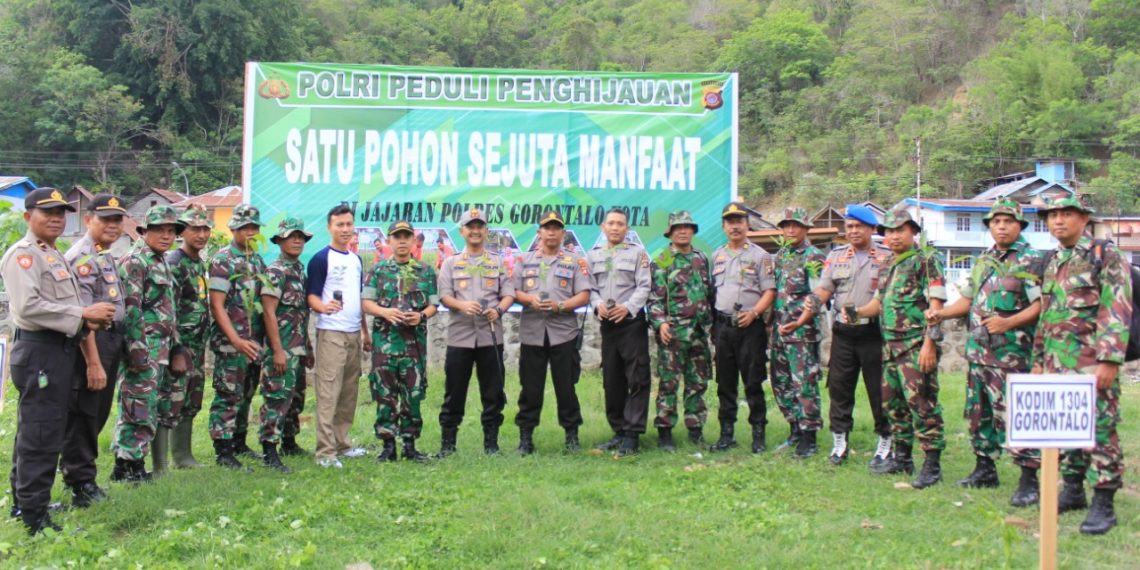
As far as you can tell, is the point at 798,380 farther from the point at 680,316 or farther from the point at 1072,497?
the point at 1072,497

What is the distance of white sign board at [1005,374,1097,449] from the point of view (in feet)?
11.5

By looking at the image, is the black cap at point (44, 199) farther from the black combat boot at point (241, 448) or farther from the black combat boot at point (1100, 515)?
the black combat boot at point (1100, 515)

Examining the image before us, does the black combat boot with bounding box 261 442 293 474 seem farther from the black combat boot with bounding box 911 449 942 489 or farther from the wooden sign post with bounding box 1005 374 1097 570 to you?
the wooden sign post with bounding box 1005 374 1097 570

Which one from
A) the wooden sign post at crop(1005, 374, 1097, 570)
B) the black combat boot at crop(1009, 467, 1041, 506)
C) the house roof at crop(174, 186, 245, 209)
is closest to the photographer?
the wooden sign post at crop(1005, 374, 1097, 570)

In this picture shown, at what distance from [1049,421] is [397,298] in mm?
4416

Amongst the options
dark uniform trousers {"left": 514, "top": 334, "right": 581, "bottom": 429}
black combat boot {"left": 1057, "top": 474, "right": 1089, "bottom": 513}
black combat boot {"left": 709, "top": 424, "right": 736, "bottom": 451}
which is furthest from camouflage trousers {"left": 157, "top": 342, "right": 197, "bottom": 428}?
black combat boot {"left": 1057, "top": 474, "right": 1089, "bottom": 513}

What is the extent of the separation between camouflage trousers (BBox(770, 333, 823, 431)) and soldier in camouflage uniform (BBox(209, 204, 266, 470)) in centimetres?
400

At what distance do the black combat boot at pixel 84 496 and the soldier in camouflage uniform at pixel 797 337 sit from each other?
192 inches

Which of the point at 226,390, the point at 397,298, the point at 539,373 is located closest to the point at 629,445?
the point at 539,373

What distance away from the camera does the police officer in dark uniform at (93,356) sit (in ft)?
15.9

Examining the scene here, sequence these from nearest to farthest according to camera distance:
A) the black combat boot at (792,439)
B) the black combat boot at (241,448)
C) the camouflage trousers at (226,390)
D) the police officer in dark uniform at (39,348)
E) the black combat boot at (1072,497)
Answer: the police officer in dark uniform at (39,348) < the black combat boot at (1072,497) < the camouflage trousers at (226,390) < the black combat boot at (241,448) < the black combat boot at (792,439)

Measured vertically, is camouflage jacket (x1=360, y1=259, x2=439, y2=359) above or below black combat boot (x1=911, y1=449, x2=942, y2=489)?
above

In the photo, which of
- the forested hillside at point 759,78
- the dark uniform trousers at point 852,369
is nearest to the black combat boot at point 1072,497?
the dark uniform trousers at point 852,369

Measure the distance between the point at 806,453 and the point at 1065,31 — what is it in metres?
63.1
